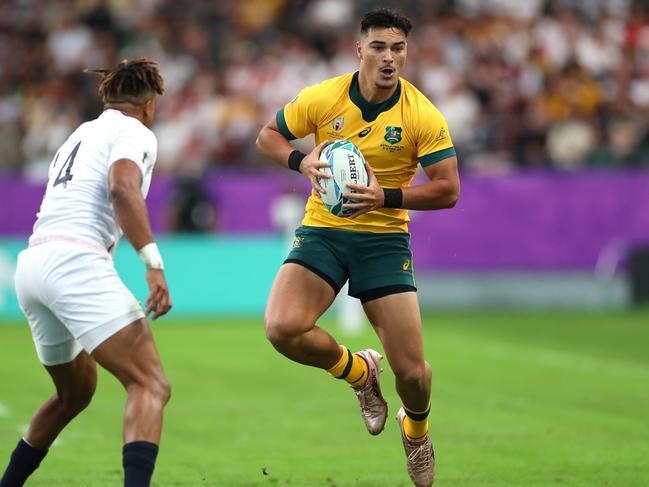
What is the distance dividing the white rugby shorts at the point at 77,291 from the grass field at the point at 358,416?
6.33 feet

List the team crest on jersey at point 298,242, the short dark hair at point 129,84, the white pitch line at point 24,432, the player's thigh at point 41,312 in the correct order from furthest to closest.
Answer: the white pitch line at point 24,432
the team crest on jersey at point 298,242
the short dark hair at point 129,84
the player's thigh at point 41,312

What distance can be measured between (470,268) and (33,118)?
24.8 feet

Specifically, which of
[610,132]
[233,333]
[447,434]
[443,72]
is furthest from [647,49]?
[447,434]

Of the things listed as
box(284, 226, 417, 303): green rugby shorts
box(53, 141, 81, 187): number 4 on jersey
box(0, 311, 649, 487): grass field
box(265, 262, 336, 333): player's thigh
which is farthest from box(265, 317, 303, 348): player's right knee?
box(53, 141, 81, 187): number 4 on jersey

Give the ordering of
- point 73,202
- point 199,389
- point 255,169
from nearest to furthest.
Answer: point 73,202 → point 199,389 → point 255,169

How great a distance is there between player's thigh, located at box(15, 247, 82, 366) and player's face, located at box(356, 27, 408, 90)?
94.9 inches

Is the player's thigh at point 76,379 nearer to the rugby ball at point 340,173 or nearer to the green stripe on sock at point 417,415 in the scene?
the rugby ball at point 340,173

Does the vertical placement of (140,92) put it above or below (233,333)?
above

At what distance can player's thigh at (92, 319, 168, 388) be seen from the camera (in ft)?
21.0

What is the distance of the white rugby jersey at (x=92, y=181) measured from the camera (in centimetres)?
666

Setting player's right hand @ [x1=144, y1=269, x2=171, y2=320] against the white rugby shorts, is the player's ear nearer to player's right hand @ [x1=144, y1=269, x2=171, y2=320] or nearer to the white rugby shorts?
the white rugby shorts

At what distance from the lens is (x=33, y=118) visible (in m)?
20.7

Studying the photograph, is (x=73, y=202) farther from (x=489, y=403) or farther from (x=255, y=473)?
(x=489, y=403)

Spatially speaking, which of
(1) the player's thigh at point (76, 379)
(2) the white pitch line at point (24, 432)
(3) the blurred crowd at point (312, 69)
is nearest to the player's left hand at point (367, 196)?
(1) the player's thigh at point (76, 379)
